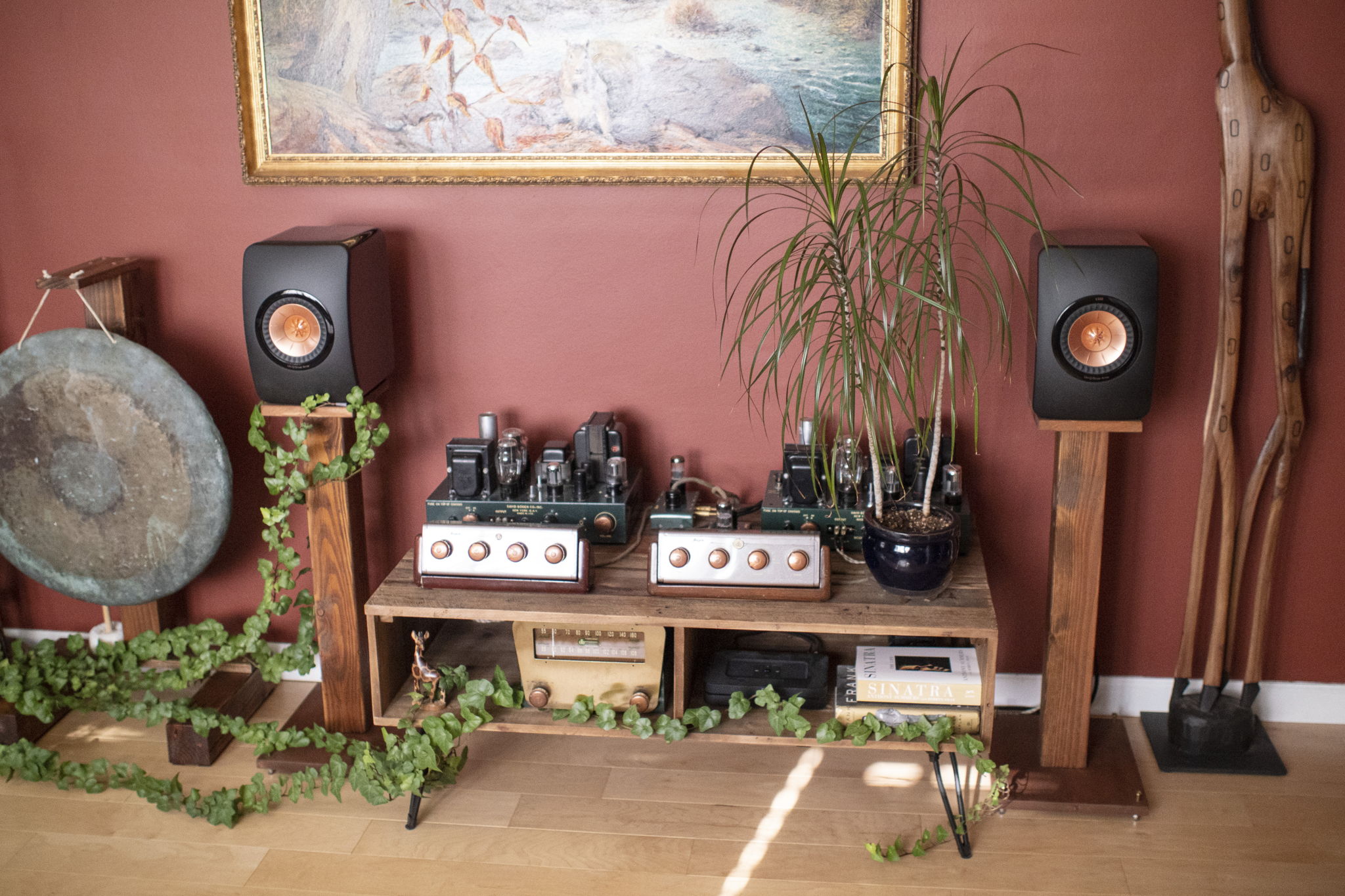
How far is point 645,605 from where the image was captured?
2.40 metres

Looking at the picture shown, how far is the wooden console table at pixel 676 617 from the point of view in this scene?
91.7 inches

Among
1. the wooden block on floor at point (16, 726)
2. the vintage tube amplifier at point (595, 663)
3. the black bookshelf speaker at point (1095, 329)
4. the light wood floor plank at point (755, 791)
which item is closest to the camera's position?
the black bookshelf speaker at point (1095, 329)

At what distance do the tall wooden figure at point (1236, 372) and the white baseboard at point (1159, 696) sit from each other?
4.2 inches

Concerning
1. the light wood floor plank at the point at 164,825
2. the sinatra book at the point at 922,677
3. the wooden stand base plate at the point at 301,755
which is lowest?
the light wood floor plank at the point at 164,825

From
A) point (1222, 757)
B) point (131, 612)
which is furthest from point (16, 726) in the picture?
point (1222, 757)

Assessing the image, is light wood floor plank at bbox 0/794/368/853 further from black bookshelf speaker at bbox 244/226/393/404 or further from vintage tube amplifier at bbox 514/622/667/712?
black bookshelf speaker at bbox 244/226/393/404

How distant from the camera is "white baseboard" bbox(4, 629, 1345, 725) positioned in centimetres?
284

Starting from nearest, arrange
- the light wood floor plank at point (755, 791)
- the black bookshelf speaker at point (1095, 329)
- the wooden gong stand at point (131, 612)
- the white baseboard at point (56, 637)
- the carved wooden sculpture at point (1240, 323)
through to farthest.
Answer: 1. the black bookshelf speaker at point (1095, 329)
2. the carved wooden sculpture at point (1240, 323)
3. the light wood floor plank at point (755, 791)
4. the wooden gong stand at point (131, 612)
5. the white baseboard at point (56, 637)

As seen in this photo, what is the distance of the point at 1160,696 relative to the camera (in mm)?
2887

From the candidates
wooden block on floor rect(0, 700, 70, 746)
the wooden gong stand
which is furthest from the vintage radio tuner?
wooden block on floor rect(0, 700, 70, 746)

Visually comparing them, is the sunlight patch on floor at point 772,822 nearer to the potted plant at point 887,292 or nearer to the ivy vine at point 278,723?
the ivy vine at point 278,723

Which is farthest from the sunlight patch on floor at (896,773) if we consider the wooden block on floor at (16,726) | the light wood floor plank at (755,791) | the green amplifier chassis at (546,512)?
the wooden block on floor at (16,726)

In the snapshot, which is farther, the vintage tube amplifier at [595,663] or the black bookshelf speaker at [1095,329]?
the vintage tube amplifier at [595,663]

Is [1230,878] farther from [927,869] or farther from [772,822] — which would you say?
[772,822]
